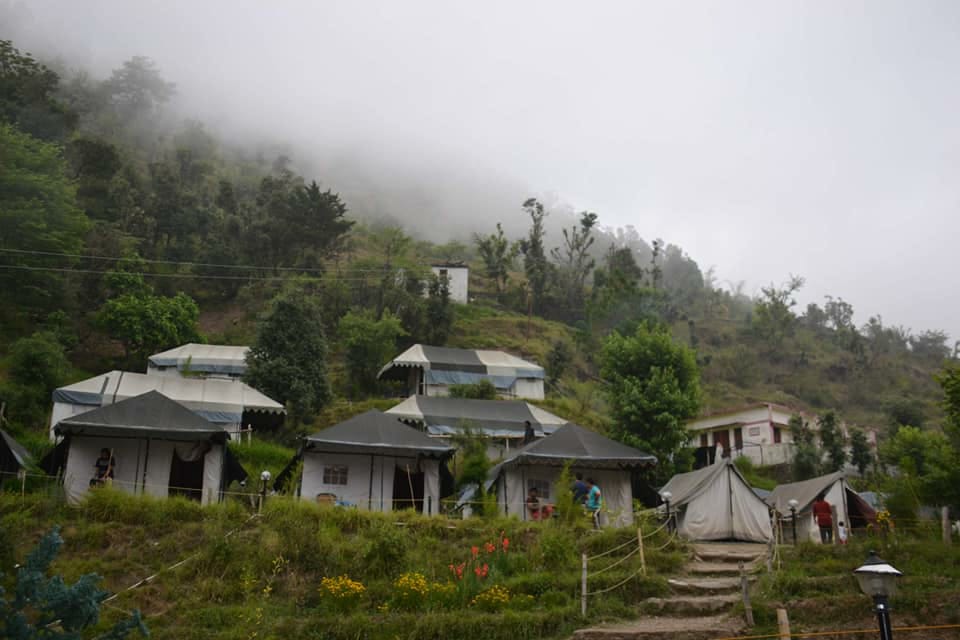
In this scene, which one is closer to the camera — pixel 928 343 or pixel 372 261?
pixel 372 261

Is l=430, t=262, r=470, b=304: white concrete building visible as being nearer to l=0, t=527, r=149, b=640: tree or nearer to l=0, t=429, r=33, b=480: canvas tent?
l=0, t=429, r=33, b=480: canvas tent

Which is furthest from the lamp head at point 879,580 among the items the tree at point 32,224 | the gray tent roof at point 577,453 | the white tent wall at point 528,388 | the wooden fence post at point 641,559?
the tree at point 32,224

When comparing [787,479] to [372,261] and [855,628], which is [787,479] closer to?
[855,628]

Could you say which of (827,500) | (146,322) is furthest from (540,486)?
(146,322)

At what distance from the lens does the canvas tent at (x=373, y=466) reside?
20891 mm

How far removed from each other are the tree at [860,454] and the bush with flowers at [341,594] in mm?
32035

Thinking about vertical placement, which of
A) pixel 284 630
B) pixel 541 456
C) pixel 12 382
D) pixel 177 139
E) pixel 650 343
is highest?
pixel 177 139

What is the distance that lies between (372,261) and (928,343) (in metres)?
58.0

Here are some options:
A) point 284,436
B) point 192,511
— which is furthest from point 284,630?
point 284,436

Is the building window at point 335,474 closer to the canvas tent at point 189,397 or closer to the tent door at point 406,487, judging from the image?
the tent door at point 406,487

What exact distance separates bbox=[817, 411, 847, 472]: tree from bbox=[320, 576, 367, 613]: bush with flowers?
30526 millimetres

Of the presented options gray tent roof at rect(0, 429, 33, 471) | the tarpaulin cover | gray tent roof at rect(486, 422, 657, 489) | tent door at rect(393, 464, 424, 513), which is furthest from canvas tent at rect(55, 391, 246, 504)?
the tarpaulin cover

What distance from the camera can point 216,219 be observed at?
5691 cm

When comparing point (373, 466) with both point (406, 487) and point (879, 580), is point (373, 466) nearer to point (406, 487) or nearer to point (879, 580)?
point (406, 487)
